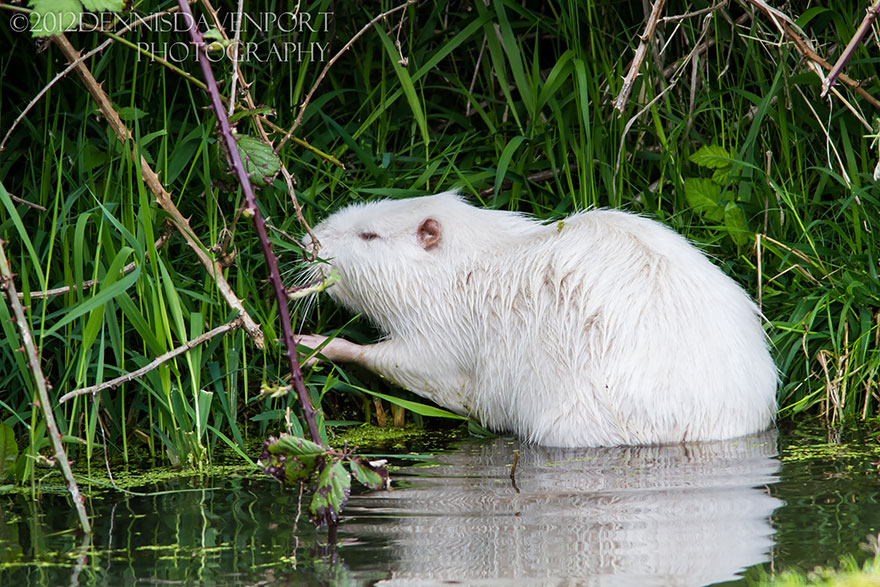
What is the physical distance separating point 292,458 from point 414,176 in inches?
85.3

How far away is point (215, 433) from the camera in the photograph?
3.01 m

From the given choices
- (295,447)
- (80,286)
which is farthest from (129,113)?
(295,447)

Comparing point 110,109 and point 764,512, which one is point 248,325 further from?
point 764,512

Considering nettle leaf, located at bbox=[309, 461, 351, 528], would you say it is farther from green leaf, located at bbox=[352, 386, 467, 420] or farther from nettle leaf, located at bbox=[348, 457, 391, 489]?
green leaf, located at bbox=[352, 386, 467, 420]

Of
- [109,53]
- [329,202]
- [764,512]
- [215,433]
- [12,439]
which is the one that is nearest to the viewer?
[764,512]

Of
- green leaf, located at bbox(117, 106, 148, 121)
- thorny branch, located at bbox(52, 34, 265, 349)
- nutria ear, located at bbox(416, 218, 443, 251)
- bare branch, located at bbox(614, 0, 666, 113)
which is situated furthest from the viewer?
nutria ear, located at bbox(416, 218, 443, 251)

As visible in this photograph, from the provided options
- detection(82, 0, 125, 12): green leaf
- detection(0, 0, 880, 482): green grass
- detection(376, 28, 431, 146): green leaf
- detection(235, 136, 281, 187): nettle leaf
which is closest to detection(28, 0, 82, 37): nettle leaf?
detection(82, 0, 125, 12): green leaf

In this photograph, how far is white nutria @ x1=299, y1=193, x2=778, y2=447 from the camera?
3168 mm

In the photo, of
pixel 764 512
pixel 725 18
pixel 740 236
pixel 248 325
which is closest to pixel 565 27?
pixel 725 18

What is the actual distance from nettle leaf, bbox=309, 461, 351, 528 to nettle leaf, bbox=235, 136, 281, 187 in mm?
787

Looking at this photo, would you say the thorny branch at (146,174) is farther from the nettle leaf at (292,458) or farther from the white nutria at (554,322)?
the nettle leaf at (292,458)

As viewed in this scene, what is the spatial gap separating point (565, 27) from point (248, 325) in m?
2.07

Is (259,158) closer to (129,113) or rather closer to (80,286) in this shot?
(80,286)

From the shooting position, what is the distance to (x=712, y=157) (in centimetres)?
402
